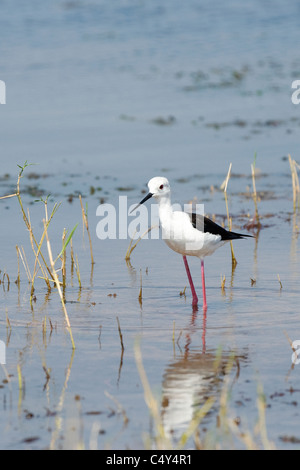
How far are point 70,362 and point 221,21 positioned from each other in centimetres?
2436

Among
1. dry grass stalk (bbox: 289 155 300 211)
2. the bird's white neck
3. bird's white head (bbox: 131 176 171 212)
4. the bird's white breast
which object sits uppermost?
dry grass stalk (bbox: 289 155 300 211)

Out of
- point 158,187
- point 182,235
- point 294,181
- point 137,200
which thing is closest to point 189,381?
point 182,235

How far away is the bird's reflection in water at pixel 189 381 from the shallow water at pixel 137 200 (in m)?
0.01

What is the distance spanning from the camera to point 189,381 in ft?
18.3

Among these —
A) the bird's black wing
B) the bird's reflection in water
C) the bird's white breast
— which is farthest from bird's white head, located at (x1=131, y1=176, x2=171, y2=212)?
the bird's reflection in water

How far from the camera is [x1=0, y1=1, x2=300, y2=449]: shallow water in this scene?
5215 millimetres

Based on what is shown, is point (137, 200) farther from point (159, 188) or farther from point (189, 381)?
point (189, 381)

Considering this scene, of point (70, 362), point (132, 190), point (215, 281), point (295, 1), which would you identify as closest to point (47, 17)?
point (295, 1)

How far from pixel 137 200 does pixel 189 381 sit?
19.9 ft

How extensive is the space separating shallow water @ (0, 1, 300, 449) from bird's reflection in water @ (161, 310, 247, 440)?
0.05ft

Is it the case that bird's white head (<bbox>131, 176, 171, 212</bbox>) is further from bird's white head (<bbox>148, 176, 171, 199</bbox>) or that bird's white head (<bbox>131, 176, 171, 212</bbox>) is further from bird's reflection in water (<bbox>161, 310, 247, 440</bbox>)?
bird's reflection in water (<bbox>161, 310, 247, 440</bbox>)

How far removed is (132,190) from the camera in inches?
476

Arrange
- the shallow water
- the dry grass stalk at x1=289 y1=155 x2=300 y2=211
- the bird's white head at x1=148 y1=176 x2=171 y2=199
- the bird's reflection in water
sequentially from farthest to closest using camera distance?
the dry grass stalk at x1=289 y1=155 x2=300 y2=211 → the bird's white head at x1=148 y1=176 x2=171 y2=199 → the shallow water → the bird's reflection in water

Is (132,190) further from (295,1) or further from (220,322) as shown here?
(295,1)
